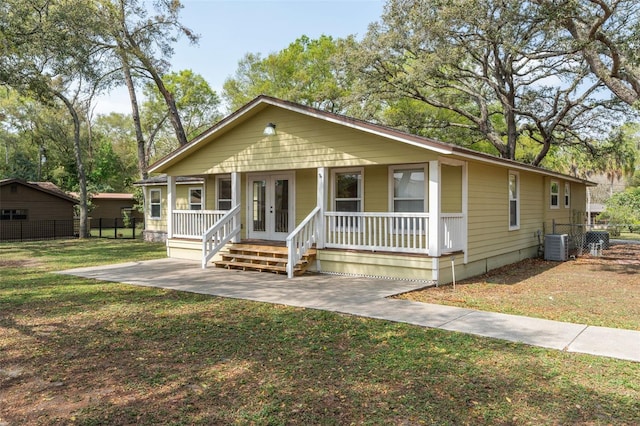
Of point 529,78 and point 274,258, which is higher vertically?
point 529,78

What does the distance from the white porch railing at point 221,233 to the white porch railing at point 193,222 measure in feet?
1.65

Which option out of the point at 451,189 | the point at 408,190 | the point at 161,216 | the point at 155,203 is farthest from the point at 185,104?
the point at 451,189

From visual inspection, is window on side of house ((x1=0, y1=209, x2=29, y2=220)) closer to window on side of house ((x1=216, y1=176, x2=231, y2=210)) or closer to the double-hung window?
window on side of house ((x1=216, y1=176, x2=231, y2=210))

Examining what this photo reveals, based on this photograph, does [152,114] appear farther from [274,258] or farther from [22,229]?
[274,258]

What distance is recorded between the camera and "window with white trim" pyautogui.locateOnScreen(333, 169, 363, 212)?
11.2 metres

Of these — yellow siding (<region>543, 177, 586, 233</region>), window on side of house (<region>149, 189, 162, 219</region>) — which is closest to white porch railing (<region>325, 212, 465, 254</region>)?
yellow siding (<region>543, 177, 586, 233</region>)

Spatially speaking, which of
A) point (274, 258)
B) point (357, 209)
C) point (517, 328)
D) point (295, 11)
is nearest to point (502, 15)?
point (295, 11)

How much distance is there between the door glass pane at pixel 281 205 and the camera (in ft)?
A: 41.3

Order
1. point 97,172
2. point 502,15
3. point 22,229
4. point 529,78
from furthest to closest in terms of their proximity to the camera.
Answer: point 97,172, point 22,229, point 529,78, point 502,15

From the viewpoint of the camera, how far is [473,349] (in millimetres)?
4883

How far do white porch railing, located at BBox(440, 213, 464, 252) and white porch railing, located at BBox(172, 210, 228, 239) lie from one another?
20.2 ft

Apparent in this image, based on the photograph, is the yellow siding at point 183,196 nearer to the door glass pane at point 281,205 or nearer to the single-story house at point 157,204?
the single-story house at point 157,204

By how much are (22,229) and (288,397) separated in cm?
2413

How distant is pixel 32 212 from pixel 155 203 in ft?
24.7
